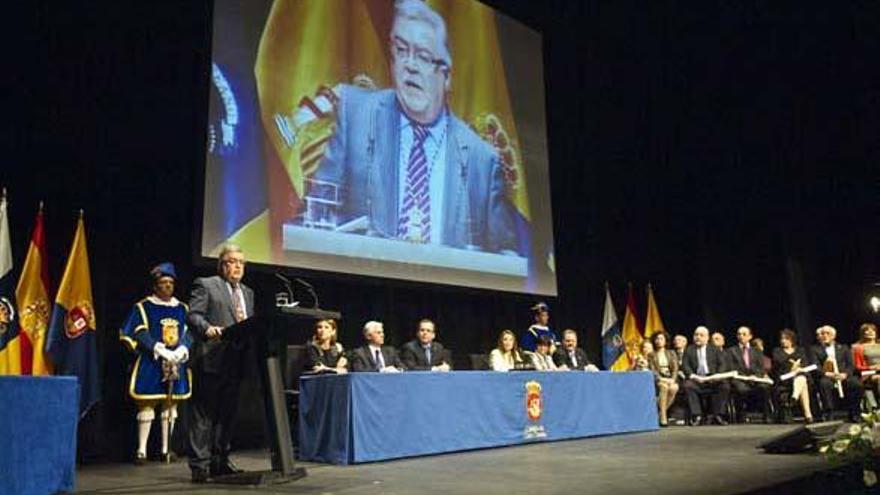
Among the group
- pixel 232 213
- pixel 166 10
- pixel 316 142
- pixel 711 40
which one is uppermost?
pixel 711 40

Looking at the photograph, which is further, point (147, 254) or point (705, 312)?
point (705, 312)

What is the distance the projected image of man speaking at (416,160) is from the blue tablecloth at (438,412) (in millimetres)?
1819

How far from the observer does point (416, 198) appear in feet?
24.2

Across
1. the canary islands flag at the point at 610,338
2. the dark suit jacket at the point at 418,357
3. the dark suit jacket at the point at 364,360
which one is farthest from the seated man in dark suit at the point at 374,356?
the canary islands flag at the point at 610,338

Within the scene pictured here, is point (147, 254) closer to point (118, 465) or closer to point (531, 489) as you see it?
point (118, 465)

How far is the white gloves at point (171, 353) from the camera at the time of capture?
5.38 m

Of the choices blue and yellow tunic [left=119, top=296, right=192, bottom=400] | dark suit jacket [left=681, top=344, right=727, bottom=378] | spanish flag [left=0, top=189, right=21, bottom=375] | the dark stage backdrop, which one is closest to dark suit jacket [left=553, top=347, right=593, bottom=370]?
the dark stage backdrop

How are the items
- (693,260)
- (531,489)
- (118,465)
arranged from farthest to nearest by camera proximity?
(693,260)
(118,465)
(531,489)

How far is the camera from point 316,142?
6652 millimetres

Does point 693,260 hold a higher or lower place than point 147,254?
higher

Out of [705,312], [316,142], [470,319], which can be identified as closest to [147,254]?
[316,142]

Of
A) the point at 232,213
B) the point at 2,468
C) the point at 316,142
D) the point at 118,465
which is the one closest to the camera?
the point at 2,468

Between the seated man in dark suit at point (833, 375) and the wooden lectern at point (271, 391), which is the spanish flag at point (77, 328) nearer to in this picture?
the wooden lectern at point (271, 391)

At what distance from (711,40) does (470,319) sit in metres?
4.85
